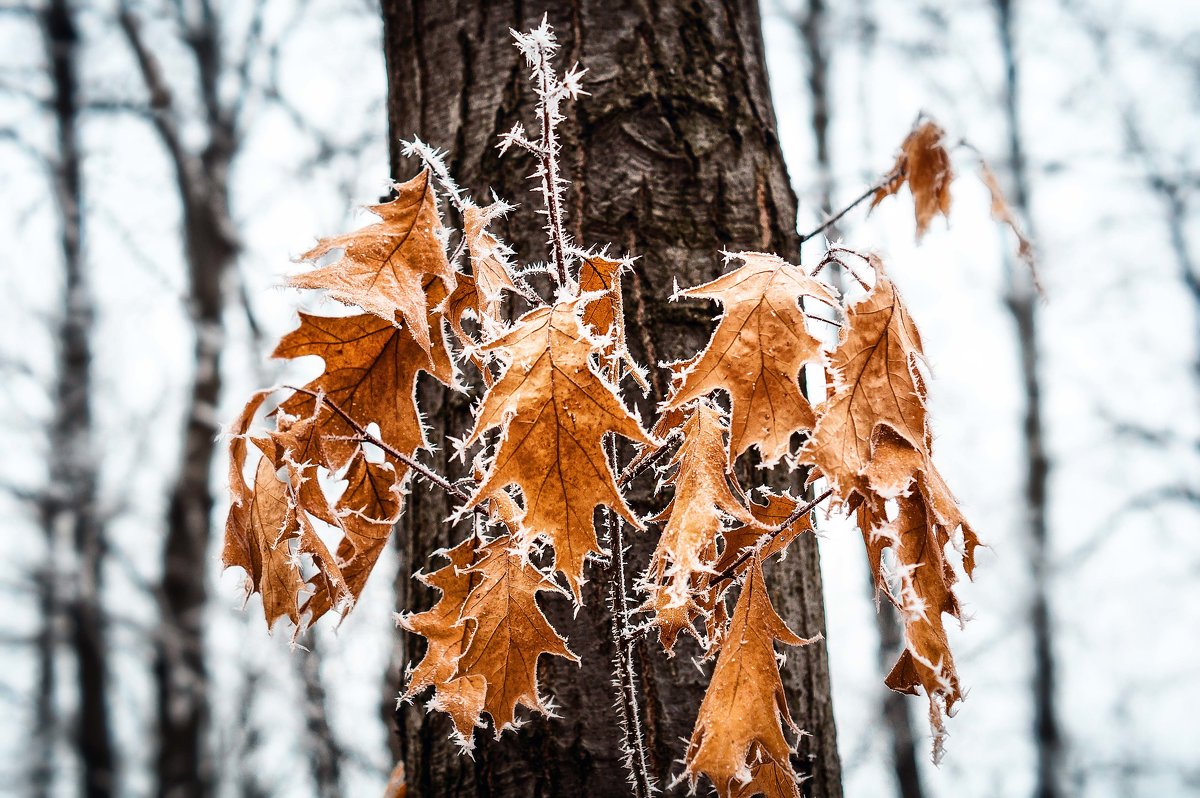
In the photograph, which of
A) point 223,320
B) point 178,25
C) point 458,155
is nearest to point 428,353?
point 458,155

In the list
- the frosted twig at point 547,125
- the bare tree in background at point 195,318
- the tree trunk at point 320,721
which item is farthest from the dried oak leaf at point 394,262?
the bare tree in background at point 195,318

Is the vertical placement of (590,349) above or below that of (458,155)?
below

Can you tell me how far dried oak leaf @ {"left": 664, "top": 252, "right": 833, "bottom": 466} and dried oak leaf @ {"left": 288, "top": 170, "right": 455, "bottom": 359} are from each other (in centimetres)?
27

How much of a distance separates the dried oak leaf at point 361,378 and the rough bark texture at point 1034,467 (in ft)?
21.5

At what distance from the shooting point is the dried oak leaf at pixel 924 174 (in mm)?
1177

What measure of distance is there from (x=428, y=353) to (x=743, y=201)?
0.68 m

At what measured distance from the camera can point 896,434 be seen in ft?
2.62

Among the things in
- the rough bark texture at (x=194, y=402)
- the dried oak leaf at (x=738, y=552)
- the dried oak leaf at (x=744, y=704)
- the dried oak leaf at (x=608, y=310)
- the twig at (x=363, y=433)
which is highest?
the rough bark texture at (x=194, y=402)

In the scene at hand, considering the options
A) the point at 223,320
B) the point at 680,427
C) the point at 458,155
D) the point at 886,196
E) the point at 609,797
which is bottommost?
the point at 609,797

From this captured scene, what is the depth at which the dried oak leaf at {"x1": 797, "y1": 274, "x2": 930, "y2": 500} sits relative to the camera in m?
0.76

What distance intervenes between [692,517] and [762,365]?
16cm

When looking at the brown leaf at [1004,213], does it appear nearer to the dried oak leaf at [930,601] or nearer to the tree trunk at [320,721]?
the dried oak leaf at [930,601]

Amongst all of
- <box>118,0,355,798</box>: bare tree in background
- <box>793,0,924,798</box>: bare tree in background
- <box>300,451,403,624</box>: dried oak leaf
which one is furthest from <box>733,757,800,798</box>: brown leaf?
<box>118,0,355,798</box>: bare tree in background

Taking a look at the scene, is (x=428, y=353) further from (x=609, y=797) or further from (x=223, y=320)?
(x=223, y=320)
